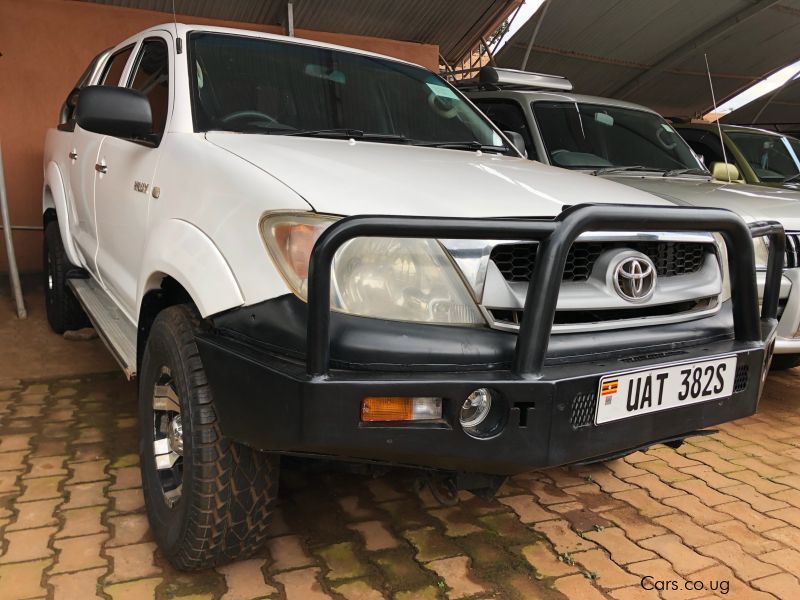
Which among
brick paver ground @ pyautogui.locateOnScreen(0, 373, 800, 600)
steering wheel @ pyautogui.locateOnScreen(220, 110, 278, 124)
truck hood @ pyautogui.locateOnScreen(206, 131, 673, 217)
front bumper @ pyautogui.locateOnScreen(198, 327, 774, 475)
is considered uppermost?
steering wheel @ pyautogui.locateOnScreen(220, 110, 278, 124)

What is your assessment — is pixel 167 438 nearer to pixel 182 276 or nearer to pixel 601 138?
pixel 182 276

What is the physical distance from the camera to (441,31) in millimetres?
7770

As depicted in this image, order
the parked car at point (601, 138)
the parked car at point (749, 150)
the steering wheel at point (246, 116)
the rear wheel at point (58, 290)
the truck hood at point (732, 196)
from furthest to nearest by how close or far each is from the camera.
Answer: the parked car at point (749, 150) → the rear wheel at point (58, 290) → the parked car at point (601, 138) → the truck hood at point (732, 196) → the steering wheel at point (246, 116)

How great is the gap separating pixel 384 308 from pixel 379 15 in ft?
Answer: 20.6

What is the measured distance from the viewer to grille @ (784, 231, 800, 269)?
3.57 meters

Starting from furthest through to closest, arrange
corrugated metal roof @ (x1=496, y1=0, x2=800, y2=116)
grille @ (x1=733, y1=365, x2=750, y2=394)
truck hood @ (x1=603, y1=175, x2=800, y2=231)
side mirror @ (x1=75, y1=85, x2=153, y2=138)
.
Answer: corrugated metal roof @ (x1=496, y1=0, x2=800, y2=116)
truck hood @ (x1=603, y1=175, x2=800, y2=231)
side mirror @ (x1=75, y1=85, x2=153, y2=138)
grille @ (x1=733, y1=365, x2=750, y2=394)

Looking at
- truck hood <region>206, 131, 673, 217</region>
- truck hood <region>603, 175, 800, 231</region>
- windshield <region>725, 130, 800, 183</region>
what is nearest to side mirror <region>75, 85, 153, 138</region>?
truck hood <region>206, 131, 673, 217</region>

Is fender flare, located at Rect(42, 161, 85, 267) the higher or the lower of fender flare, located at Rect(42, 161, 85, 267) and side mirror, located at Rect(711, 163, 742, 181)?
the lower

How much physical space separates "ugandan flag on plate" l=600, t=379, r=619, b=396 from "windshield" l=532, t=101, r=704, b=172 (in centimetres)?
295

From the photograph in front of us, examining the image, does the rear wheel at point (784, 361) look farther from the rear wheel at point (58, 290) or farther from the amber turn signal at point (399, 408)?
the rear wheel at point (58, 290)

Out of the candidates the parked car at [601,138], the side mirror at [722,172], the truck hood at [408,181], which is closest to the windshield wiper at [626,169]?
the parked car at [601,138]

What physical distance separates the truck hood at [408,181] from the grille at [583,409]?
0.53 metres

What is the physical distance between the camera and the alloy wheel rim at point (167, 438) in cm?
222

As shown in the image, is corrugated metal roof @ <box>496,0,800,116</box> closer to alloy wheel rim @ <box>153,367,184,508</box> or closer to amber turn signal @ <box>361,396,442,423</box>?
alloy wheel rim @ <box>153,367,184,508</box>
